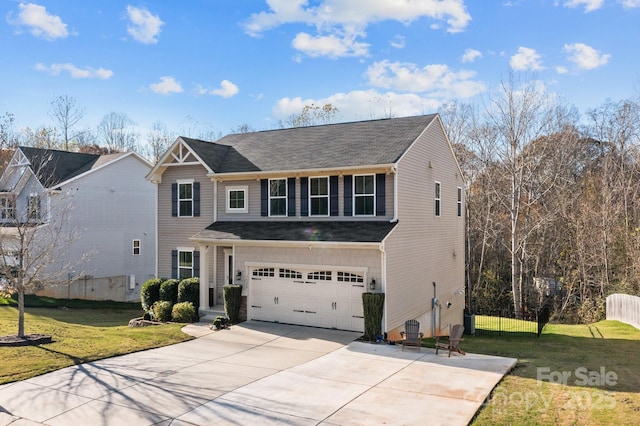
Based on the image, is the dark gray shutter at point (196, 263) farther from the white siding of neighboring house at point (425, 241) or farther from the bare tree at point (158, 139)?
the bare tree at point (158, 139)

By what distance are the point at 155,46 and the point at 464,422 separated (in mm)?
25134

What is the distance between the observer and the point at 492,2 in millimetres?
19531

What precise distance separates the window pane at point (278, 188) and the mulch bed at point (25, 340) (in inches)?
372

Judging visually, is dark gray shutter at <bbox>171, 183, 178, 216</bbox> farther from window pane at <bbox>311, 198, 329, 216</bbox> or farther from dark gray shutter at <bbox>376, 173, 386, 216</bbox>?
dark gray shutter at <bbox>376, 173, 386, 216</bbox>

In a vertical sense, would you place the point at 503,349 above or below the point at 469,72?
below

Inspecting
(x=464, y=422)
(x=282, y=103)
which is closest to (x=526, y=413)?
(x=464, y=422)

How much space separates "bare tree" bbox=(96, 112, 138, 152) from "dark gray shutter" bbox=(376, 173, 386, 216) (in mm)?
45043

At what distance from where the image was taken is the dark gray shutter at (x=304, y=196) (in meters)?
19.1

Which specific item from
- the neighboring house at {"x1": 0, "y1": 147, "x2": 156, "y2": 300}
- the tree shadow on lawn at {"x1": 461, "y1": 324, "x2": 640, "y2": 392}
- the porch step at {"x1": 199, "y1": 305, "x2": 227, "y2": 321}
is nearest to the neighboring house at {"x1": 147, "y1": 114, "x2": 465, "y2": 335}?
the porch step at {"x1": 199, "y1": 305, "x2": 227, "y2": 321}

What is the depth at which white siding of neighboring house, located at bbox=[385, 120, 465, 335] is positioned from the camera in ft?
55.7

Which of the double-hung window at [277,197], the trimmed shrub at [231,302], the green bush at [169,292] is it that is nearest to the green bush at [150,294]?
the green bush at [169,292]

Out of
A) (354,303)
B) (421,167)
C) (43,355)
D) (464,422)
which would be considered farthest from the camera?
(421,167)

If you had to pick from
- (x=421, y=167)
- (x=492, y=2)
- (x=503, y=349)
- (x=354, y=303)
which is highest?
(x=492, y=2)

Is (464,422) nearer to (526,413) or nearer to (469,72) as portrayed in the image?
(526,413)
